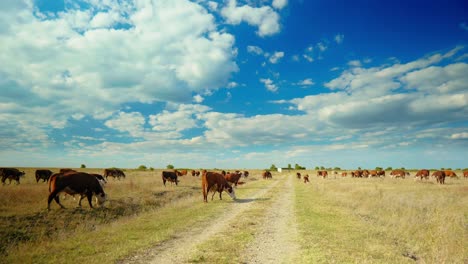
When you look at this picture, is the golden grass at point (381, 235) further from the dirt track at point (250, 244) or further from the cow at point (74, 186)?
the cow at point (74, 186)

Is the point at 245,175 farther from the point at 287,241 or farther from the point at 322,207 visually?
the point at 287,241

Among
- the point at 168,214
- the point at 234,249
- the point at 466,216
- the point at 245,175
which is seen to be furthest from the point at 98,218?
the point at 245,175

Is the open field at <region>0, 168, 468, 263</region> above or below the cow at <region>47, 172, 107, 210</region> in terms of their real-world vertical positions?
below

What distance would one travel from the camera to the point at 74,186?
17906 mm

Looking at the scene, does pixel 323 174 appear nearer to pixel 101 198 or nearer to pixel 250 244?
pixel 101 198

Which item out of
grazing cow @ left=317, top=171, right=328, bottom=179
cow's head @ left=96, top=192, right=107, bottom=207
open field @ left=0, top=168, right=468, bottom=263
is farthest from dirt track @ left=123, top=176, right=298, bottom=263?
grazing cow @ left=317, top=171, right=328, bottom=179

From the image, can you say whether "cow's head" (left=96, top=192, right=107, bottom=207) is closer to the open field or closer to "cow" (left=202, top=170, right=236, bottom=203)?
the open field

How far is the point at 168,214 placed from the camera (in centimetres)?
1666

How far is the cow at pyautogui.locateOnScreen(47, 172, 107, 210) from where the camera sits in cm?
1700

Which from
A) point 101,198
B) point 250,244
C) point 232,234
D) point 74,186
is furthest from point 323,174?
point 250,244

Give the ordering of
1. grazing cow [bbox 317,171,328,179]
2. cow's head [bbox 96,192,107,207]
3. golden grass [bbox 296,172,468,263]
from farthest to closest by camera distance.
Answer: grazing cow [bbox 317,171,328,179] < cow's head [bbox 96,192,107,207] < golden grass [bbox 296,172,468,263]

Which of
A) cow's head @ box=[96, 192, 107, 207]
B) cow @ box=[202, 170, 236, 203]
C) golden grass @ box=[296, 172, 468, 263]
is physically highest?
cow @ box=[202, 170, 236, 203]

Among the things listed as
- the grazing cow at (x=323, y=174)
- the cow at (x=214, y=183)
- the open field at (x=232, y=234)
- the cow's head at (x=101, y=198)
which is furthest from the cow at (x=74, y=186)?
the grazing cow at (x=323, y=174)

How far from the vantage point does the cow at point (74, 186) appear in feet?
55.8
